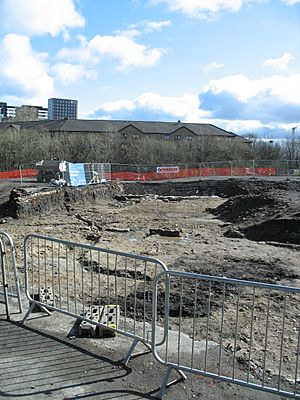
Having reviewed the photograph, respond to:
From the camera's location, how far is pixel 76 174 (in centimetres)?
3378

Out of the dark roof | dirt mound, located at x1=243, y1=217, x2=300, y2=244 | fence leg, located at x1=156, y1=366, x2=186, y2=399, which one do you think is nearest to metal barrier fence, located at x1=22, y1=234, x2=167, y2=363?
fence leg, located at x1=156, y1=366, x2=186, y2=399

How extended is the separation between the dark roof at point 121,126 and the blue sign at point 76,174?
133 ft

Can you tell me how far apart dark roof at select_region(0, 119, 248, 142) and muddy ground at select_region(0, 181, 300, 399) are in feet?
174

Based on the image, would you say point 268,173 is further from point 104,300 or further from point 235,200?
point 104,300

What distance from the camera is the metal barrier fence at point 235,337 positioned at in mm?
4180

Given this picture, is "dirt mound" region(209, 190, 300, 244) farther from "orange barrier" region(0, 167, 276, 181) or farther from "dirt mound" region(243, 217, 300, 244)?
"orange barrier" region(0, 167, 276, 181)

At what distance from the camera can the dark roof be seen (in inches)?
3125

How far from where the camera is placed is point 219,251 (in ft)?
44.1

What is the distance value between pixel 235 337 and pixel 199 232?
518 inches

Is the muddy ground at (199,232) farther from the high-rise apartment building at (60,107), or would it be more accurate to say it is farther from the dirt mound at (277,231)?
the high-rise apartment building at (60,107)

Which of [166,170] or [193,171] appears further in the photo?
[193,171]

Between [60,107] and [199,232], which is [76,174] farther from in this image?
[60,107]

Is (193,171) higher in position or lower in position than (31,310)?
higher

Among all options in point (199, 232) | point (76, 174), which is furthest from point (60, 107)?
point (199, 232)
